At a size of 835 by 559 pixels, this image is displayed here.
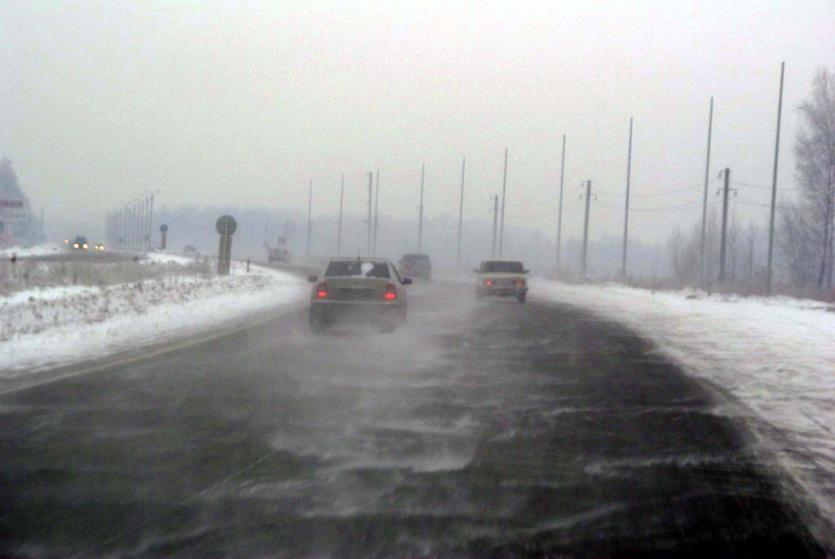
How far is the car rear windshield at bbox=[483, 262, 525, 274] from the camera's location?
36250 mm

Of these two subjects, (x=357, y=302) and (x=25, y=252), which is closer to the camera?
(x=357, y=302)

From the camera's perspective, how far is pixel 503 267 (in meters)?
36.6

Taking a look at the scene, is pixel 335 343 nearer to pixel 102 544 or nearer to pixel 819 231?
pixel 102 544

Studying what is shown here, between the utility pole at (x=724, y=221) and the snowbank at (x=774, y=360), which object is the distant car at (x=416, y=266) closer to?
the utility pole at (x=724, y=221)

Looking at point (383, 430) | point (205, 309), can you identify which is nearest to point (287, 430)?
point (383, 430)

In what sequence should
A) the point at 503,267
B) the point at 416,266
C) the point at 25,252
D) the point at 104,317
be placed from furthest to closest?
1. the point at 25,252
2. the point at 416,266
3. the point at 503,267
4. the point at 104,317

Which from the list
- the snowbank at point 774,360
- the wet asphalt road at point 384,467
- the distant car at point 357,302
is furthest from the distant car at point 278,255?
the wet asphalt road at point 384,467

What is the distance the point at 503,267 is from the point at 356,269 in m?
17.5

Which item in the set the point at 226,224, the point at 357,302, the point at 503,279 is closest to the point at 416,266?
the point at 226,224

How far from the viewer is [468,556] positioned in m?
5.27

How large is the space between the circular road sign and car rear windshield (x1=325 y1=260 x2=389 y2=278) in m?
22.8

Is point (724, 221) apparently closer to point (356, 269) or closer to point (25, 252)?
point (356, 269)

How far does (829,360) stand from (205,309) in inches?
686

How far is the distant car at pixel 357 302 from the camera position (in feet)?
61.8
